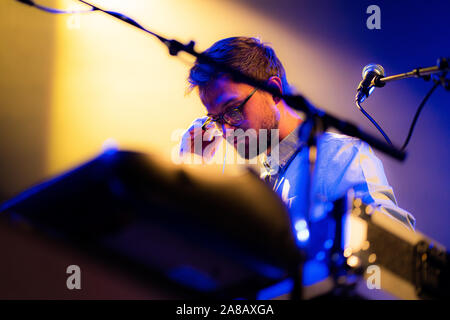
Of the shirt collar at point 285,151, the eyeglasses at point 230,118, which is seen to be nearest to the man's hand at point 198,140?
the eyeglasses at point 230,118

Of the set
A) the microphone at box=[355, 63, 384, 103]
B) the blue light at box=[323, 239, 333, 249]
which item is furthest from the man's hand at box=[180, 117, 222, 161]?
the blue light at box=[323, 239, 333, 249]

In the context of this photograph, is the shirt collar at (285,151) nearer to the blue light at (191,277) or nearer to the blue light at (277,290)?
the blue light at (277,290)

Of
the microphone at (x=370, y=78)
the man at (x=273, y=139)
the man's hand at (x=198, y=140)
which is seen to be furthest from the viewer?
the man's hand at (x=198, y=140)

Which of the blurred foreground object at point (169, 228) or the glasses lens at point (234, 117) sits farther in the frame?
the glasses lens at point (234, 117)

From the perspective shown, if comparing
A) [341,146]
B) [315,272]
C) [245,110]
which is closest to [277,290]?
[315,272]

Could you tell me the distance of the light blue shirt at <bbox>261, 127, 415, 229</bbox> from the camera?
1.30 meters

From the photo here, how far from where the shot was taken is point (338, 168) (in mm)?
1487

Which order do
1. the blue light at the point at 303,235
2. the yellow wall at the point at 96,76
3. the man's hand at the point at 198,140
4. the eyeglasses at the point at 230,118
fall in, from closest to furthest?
the blue light at the point at 303,235
the eyeglasses at the point at 230,118
the man's hand at the point at 198,140
the yellow wall at the point at 96,76

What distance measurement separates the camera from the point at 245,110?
1860 mm

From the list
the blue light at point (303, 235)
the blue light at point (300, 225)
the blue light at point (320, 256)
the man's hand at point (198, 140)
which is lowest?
the blue light at point (320, 256)

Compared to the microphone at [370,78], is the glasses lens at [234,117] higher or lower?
higher

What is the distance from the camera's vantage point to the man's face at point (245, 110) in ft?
5.86

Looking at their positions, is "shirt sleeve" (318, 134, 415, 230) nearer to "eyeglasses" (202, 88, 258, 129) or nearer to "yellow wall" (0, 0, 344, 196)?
"eyeglasses" (202, 88, 258, 129)
